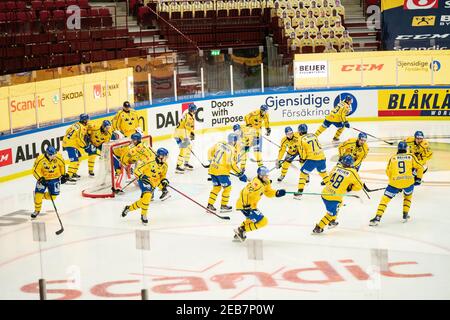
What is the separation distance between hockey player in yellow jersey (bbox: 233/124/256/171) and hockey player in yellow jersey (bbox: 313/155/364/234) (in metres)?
4.27

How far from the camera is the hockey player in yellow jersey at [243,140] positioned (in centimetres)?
1686

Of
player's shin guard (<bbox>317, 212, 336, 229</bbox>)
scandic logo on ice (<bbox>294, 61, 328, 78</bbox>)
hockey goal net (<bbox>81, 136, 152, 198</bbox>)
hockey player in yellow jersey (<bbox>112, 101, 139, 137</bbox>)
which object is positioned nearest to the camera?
player's shin guard (<bbox>317, 212, 336, 229</bbox>)

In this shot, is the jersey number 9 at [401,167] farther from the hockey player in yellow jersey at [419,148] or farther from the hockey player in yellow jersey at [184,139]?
the hockey player in yellow jersey at [184,139]

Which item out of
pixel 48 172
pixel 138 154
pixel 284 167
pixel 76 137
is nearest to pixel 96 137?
pixel 76 137

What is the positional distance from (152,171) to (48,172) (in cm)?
167

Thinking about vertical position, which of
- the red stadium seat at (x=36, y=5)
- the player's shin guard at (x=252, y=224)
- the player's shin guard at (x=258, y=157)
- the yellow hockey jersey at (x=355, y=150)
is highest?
the red stadium seat at (x=36, y=5)

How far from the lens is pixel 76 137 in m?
16.8

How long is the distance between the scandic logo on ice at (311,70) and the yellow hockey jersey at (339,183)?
10839 millimetres

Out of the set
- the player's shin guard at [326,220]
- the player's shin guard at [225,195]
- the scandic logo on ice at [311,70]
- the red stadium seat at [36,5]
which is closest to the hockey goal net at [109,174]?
the player's shin guard at [225,195]

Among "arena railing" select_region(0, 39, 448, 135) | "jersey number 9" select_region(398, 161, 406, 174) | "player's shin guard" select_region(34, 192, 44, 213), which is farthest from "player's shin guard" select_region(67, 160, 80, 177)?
"jersey number 9" select_region(398, 161, 406, 174)

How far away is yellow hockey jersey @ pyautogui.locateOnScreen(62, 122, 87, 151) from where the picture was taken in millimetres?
16812

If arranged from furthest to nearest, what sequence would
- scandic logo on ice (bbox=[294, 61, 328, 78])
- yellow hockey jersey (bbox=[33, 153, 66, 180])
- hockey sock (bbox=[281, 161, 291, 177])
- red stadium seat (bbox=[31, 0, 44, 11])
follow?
red stadium seat (bbox=[31, 0, 44, 11]) → scandic logo on ice (bbox=[294, 61, 328, 78]) → hockey sock (bbox=[281, 161, 291, 177]) → yellow hockey jersey (bbox=[33, 153, 66, 180])

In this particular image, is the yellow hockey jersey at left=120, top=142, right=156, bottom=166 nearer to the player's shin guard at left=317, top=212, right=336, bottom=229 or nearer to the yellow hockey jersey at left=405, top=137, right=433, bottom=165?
the player's shin guard at left=317, top=212, right=336, bottom=229
